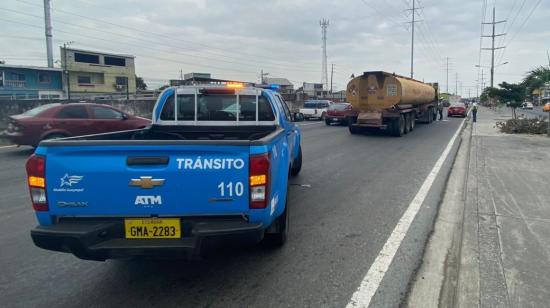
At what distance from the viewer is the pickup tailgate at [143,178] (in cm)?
318

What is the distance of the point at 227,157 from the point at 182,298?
4.20 ft

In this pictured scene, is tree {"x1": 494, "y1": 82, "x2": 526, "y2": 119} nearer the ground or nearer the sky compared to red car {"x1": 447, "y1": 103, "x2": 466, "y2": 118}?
nearer the sky

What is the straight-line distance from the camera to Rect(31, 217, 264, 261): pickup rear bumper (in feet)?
10.4

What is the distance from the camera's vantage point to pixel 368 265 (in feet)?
13.4

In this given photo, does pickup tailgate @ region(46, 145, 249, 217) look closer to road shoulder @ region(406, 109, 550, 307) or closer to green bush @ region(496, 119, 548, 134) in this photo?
road shoulder @ region(406, 109, 550, 307)

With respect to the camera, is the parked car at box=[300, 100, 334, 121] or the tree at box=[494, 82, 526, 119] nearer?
the tree at box=[494, 82, 526, 119]

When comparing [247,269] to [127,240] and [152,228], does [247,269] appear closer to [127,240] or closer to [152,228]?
[152,228]

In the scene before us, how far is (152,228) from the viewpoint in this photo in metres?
3.29

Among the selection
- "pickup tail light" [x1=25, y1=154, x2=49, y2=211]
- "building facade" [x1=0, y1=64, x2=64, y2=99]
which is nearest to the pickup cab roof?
"pickup tail light" [x1=25, y1=154, x2=49, y2=211]

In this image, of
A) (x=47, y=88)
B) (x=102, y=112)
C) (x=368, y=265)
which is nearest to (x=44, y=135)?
(x=102, y=112)

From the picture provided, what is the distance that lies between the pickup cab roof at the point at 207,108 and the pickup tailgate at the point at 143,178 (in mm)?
2660

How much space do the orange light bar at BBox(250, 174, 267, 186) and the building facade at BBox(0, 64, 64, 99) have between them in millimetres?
44020

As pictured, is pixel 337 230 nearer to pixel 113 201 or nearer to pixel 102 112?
pixel 113 201

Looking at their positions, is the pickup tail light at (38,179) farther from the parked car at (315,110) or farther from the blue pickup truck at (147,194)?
the parked car at (315,110)
